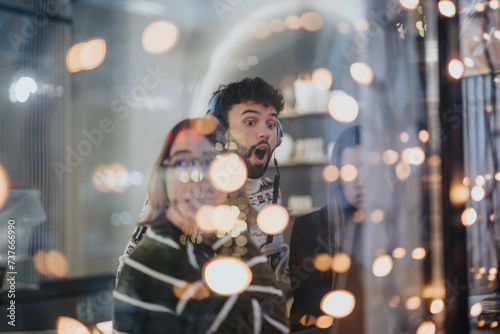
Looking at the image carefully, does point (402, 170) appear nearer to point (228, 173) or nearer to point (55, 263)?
point (228, 173)

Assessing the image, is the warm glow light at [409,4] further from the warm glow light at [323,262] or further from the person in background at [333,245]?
the warm glow light at [323,262]

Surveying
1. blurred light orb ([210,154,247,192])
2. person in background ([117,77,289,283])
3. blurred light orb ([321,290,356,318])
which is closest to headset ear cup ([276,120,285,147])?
person in background ([117,77,289,283])

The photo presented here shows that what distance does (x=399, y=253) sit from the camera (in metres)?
2.05

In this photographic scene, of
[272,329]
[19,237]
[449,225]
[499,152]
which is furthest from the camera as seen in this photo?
[499,152]

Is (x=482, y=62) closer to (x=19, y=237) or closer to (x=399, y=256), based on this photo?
(x=399, y=256)

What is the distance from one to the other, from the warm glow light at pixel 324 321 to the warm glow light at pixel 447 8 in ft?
4.81

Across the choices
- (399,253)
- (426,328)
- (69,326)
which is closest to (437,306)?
(426,328)

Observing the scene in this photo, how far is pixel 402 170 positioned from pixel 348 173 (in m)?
0.36

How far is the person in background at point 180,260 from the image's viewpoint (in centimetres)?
140

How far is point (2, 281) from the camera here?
133 cm

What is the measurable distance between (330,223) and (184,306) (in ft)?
2.10

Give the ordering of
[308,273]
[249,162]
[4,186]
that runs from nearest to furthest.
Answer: [4,186]
[249,162]
[308,273]

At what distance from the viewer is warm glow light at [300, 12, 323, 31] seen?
1.73m

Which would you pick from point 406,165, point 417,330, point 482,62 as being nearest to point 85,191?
point 406,165
